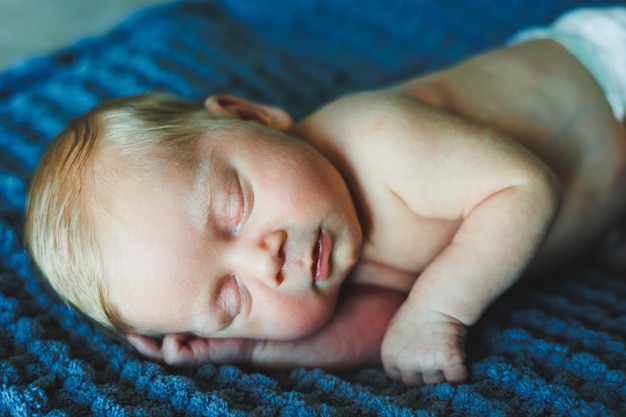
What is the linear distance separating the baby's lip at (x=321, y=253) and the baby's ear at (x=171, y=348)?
8.4 inches

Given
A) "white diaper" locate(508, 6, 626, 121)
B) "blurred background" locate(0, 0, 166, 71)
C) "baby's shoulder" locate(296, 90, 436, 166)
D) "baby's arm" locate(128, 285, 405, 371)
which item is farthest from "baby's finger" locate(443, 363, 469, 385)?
"blurred background" locate(0, 0, 166, 71)

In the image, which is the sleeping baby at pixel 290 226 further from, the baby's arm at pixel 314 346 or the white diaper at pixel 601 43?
the white diaper at pixel 601 43

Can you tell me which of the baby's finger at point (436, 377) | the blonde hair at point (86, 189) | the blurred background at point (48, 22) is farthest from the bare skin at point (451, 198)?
the blurred background at point (48, 22)

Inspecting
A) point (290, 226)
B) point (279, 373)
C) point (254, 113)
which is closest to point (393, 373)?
point (279, 373)

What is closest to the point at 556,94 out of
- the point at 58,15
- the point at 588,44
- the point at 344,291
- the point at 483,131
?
the point at 588,44

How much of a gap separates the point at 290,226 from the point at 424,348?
0.26m

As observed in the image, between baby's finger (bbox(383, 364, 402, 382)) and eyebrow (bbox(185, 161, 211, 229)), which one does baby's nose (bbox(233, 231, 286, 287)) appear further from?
baby's finger (bbox(383, 364, 402, 382))

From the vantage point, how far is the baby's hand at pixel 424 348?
0.92 m

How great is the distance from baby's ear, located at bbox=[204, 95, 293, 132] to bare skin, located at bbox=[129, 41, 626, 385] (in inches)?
1.3

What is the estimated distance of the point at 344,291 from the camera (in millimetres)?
1186

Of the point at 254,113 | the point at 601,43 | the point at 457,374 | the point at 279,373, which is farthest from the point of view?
the point at 601,43

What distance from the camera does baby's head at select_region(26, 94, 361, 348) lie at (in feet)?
3.03

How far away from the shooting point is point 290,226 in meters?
0.95

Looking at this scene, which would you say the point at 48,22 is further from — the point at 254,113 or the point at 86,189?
the point at 86,189
